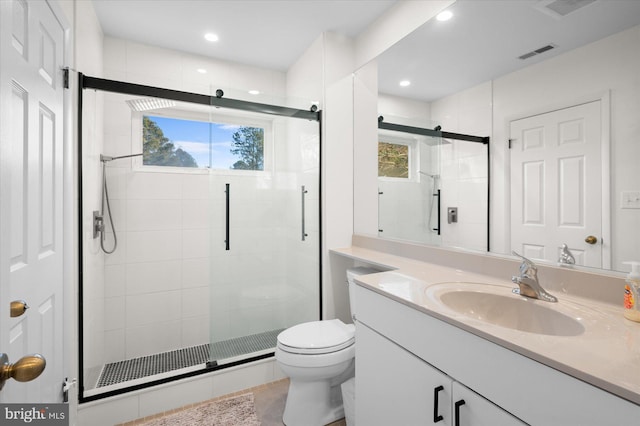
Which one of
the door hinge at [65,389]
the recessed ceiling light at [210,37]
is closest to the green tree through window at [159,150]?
the recessed ceiling light at [210,37]

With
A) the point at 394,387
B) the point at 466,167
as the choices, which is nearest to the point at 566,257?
the point at 466,167

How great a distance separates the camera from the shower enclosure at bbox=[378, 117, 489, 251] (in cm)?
150

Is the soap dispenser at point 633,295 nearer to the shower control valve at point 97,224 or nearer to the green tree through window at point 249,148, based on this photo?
the green tree through window at point 249,148

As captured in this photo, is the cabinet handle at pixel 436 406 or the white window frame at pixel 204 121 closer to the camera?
the cabinet handle at pixel 436 406

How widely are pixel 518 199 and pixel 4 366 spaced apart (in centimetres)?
174

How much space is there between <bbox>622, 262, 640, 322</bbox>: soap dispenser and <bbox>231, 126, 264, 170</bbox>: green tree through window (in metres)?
1.99

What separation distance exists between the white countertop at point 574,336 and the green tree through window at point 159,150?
205 centimetres

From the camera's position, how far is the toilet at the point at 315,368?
1.59 meters

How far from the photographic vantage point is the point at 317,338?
1679mm

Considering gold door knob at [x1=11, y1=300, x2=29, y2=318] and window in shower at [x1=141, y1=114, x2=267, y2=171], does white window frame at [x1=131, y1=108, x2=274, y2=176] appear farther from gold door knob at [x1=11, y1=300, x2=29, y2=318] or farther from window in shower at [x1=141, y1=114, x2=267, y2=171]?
gold door knob at [x1=11, y1=300, x2=29, y2=318]

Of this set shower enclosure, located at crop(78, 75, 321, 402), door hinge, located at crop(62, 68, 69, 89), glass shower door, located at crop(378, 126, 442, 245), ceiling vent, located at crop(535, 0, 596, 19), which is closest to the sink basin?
glass shower door, located at crop(378, 126, 442, 245)

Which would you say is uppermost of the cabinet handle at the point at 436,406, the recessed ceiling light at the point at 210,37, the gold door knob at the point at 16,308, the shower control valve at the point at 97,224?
the recessed ceiling light at the point at 210,37

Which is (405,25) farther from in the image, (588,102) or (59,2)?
(59,2)

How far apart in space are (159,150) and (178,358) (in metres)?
1.76
